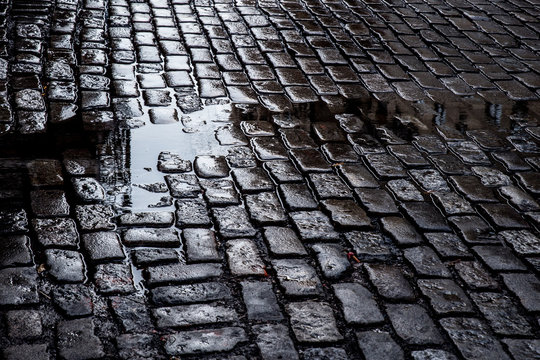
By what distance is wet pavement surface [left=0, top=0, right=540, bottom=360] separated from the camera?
3148 mm

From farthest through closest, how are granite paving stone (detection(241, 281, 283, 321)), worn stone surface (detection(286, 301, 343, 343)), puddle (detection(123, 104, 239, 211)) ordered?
puddle (detection(123, 104, 239, 211)) < granite paving stone (detection(241, 281, 283, 321)) < worn stone surface (detection(286, 301, 343, 343))

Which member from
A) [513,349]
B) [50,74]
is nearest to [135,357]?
[513,349]

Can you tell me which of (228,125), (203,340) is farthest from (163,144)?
(203,340)

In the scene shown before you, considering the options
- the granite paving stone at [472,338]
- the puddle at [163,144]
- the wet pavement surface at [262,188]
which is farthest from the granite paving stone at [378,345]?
the puddle at [163,144]

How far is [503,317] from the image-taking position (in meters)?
3.30

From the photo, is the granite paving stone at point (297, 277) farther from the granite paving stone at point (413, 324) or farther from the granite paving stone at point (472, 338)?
the granite paving stone at point (472, 338)

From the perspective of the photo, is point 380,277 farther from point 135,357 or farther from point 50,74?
point 50,74

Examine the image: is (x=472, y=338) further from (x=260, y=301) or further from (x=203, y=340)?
(x=203, y=340)

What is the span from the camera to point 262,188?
170 inches

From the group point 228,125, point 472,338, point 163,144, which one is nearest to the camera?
point 472,338

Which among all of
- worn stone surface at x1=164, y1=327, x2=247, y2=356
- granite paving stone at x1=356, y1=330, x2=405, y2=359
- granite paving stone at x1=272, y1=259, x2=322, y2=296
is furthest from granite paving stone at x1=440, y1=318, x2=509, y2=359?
worn stone surface at x1=164, y1=327, x2=247, y2=356

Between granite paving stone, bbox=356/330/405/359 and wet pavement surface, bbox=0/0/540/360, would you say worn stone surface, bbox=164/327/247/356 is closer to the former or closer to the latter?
wet pavement surface, bbox=0/0/540/360

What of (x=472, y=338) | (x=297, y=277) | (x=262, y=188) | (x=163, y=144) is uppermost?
(x=472, y=338)

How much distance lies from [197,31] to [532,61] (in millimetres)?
3448
